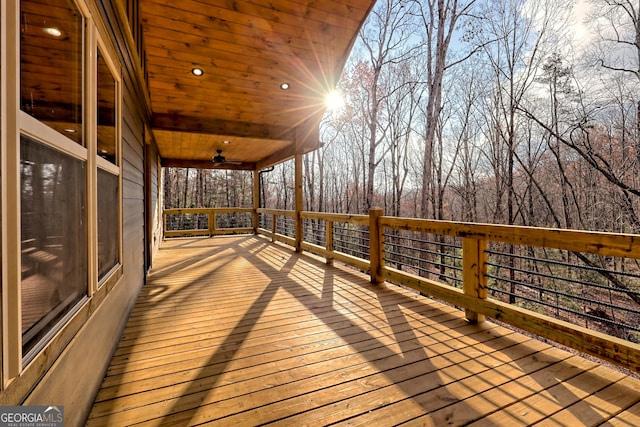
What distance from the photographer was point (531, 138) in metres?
10.7

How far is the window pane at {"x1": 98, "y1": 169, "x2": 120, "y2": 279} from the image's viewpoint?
5.58ft

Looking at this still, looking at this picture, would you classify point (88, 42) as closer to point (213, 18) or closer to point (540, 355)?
point (213, 18)

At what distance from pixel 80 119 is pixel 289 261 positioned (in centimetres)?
426

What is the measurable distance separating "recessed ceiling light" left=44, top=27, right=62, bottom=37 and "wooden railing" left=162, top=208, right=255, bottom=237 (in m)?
7.98

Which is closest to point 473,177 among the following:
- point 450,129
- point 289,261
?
point 450,129

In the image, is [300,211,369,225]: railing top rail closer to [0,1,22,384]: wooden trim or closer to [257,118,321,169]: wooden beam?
[257,118,321,169]: wooden beam

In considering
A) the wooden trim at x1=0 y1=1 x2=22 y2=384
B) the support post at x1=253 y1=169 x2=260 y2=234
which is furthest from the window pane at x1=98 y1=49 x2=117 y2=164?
the support post at x1=253 y1=169 x2=260 y2=234

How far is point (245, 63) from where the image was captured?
3957mm

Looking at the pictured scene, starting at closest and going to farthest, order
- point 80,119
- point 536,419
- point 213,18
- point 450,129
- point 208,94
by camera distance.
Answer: point 80,119, point 536,419, point 213,18, point 208,94, point 450,129

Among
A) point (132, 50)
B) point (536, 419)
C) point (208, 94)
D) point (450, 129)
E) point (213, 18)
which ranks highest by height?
point (450, 129)

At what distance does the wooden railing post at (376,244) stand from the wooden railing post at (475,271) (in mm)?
1221

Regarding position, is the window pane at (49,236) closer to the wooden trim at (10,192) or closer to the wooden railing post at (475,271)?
the wooden trim at (10,192)

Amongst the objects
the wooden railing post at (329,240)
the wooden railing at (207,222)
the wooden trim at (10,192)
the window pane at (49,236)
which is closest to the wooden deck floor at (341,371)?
the window pane at (49,236)

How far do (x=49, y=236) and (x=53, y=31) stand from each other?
0.76 metres
